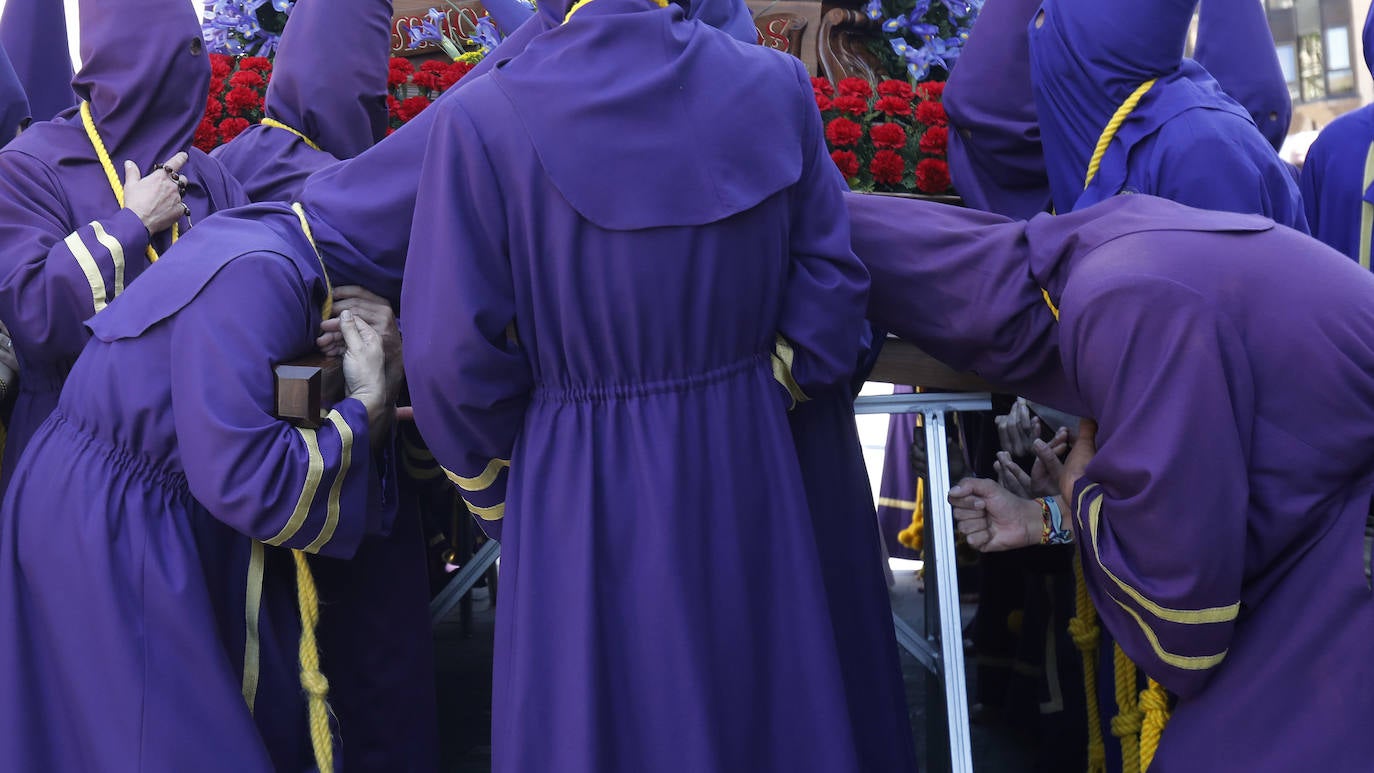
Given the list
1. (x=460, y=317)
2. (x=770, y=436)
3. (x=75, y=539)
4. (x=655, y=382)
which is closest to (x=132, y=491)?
(x=75, y=539)


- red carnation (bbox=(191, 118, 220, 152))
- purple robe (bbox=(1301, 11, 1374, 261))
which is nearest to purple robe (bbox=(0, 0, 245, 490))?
red carnation (bbox=(191, 118, 220, 152))

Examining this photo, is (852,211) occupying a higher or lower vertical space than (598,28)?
lower

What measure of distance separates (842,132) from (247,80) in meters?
1.83

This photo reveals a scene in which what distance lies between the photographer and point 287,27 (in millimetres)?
3820

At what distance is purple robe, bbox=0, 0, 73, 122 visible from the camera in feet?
14.9

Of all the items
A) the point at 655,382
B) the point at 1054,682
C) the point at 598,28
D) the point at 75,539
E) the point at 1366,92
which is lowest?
the point at 1366,92

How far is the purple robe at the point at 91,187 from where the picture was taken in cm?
298

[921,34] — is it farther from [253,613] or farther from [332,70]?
[253,613]

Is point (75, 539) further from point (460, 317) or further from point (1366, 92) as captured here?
point (1366, 92)

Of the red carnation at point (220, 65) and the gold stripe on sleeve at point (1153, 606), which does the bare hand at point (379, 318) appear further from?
the red carnation at point (220, 65)

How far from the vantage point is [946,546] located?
2764 mm

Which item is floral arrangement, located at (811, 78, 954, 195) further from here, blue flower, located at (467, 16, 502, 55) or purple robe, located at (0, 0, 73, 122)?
purple robe, located at (0, 0, 73, 122)

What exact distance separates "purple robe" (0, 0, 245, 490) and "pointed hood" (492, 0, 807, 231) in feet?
4.47

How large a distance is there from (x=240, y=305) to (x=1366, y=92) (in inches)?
1057
